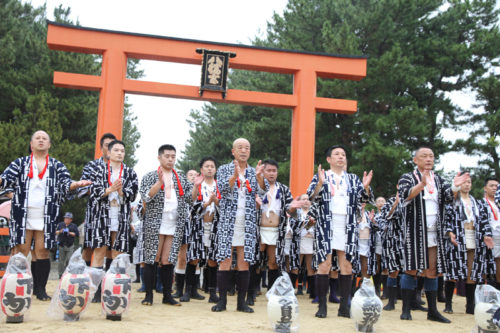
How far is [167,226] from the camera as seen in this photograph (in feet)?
18.7

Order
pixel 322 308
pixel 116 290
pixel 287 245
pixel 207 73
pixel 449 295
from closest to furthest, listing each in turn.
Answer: pixel 116 290, pixel 322 308, pixel 449 295, pixel 287 245, pixel 207 73

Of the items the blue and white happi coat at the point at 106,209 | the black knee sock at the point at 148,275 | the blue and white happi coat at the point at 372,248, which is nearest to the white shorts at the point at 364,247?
the blue and white happi coat at the point at 372,248

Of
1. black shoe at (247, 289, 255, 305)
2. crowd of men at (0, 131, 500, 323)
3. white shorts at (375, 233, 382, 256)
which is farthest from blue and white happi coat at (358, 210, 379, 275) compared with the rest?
black shoe at (247, 289, 255, 305)

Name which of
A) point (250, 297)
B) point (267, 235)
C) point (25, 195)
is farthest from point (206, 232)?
point (25, 195)

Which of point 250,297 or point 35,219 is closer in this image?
point 35,219

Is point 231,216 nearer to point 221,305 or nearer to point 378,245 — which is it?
point 221,305

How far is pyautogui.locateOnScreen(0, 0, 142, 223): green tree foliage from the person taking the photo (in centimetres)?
1524

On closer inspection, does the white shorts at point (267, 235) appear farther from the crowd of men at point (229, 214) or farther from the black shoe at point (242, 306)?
the black shoe at point (242, 306)

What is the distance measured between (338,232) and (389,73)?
13.2 metres

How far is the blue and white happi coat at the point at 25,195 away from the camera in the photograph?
545 centimetres

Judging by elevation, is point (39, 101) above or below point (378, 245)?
above

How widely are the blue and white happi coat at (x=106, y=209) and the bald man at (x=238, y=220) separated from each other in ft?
3.59

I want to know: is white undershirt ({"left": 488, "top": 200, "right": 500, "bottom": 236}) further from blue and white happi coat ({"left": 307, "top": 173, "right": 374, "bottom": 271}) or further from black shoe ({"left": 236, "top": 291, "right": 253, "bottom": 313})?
black shoe ({"left": 236, "top": 291, "right": 253, "bottom": 313})

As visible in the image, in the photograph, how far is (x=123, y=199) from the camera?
575cm
